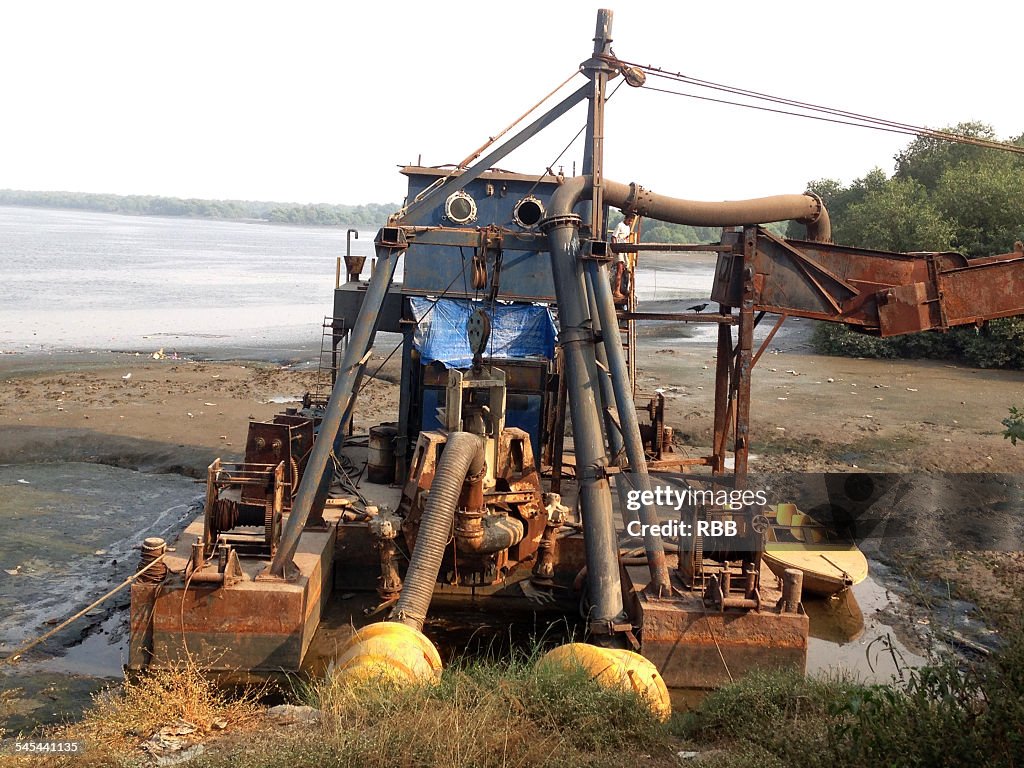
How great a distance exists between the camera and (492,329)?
14758mm

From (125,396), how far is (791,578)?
61.4 feet

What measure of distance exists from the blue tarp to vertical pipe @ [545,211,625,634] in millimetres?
3227

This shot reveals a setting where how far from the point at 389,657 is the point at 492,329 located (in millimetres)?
7058

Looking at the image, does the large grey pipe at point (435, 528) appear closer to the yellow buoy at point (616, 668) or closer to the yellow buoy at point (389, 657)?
the yellow buoy at point (389, 657)

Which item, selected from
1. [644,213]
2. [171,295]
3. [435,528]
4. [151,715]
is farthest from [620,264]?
[171,295]

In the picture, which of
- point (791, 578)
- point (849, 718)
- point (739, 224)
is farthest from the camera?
point (739, 224)

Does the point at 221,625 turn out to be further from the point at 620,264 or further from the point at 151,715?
the point at 620,264

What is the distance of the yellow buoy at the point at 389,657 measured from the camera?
324 inches

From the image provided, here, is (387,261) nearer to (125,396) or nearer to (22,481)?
(22,481)

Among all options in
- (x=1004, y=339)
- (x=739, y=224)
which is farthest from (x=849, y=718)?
(x=1004, y=339)

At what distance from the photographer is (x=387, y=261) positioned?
11.2 m

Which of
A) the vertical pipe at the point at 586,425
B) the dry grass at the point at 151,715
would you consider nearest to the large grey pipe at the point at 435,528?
the vertical pipe at the point at 586,425

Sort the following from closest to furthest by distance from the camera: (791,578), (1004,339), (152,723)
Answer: (152,723) < (791,578) < (1004,339)

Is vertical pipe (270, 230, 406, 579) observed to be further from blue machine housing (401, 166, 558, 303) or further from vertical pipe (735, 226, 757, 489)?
vertical pipe (735, 226, 757, 489)
